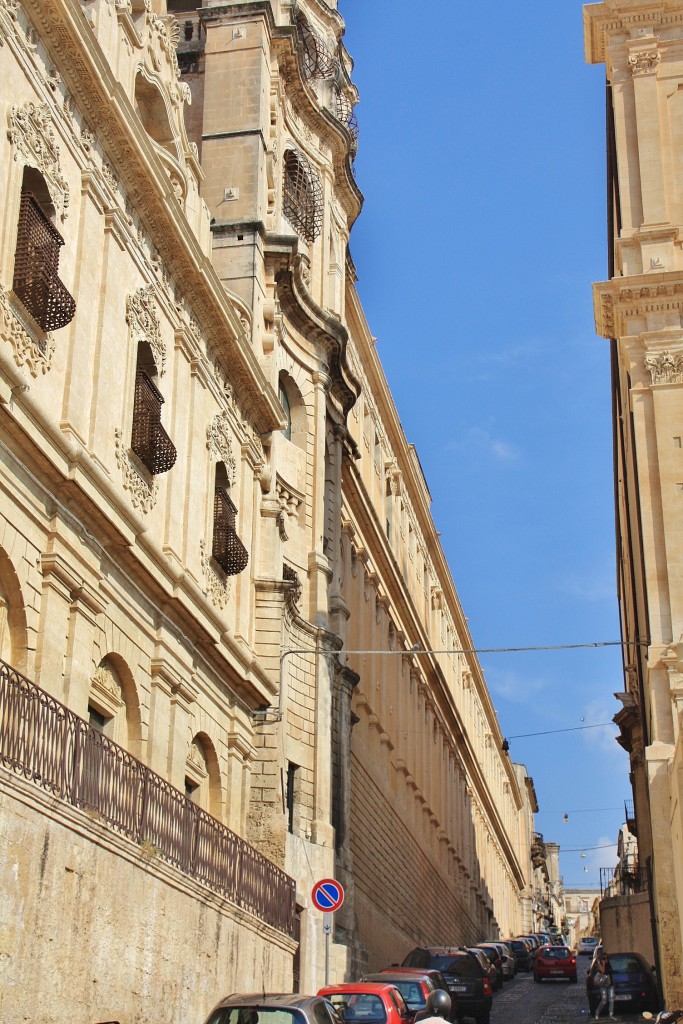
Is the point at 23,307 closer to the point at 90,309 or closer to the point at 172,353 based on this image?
the point at 90,309

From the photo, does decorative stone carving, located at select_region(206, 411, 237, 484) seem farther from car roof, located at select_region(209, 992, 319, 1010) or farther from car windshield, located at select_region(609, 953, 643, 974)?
car windshield, located at select_region(609, 953, 643, 974)

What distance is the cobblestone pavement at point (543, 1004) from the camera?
28.6m

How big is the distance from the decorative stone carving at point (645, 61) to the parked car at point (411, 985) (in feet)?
87.6

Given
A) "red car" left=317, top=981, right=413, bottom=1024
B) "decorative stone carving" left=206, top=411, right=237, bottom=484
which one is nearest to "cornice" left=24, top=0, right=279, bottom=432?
"decorative stone carving" left=206, top=411, right=237, bottom=484

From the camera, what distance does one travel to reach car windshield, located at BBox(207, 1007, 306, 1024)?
43.4 feet

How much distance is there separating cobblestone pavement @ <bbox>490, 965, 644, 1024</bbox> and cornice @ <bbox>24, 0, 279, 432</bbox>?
561 inches

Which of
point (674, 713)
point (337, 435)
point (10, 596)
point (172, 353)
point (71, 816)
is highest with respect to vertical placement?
point (337, 435)

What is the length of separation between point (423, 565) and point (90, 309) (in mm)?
41379

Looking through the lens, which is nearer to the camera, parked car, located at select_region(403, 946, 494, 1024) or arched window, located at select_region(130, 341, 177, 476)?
arched window, located at select_region(130, 341, 177, 476)

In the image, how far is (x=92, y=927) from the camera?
13078mm

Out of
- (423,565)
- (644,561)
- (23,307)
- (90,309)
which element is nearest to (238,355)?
(90,309)

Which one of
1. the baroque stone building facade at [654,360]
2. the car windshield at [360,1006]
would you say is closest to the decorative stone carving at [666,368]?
the baroque stone building facade at [654,360]

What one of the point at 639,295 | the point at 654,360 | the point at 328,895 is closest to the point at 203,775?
the point at 328,895

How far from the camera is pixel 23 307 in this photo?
1574 centimetres
